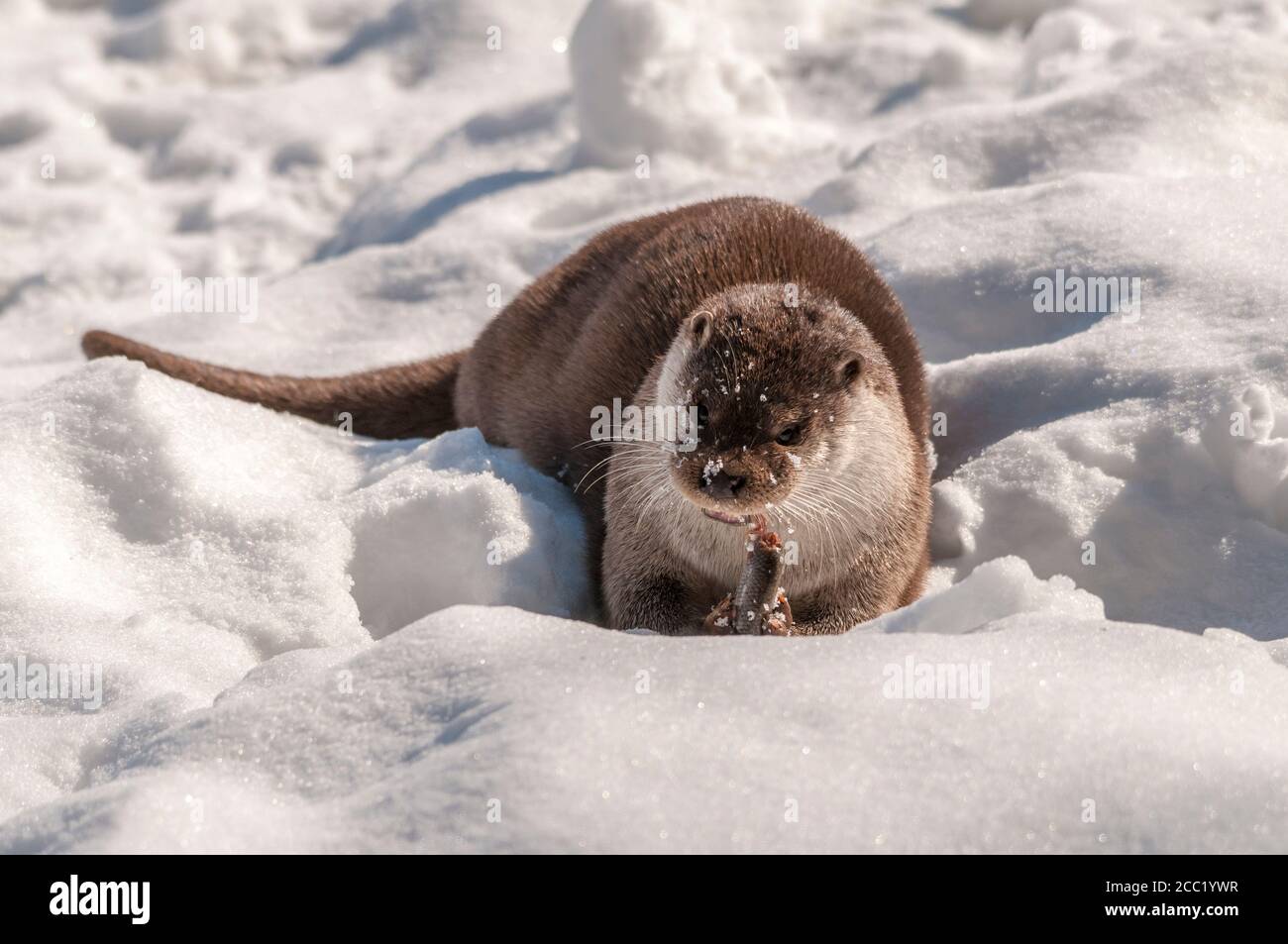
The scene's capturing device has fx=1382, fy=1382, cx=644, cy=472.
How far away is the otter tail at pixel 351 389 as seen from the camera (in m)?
3.93

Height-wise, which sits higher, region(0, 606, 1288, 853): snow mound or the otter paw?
region(0, 606, 1288, 853): snow mound

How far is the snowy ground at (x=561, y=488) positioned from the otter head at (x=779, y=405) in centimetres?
40

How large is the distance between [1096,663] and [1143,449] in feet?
4.17

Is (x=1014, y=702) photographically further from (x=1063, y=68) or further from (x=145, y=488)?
(x=1063, y=68)

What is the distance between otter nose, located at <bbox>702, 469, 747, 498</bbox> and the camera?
267 cm

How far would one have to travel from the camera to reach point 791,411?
2.80 m

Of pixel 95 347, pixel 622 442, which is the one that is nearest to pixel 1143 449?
pixel 622 442
